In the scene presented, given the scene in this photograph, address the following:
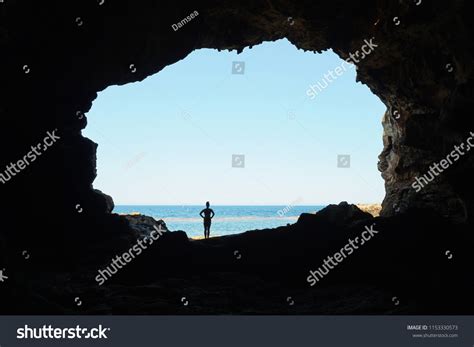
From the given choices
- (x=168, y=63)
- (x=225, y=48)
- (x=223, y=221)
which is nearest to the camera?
(x=168, y=63)

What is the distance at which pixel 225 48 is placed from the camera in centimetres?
1881

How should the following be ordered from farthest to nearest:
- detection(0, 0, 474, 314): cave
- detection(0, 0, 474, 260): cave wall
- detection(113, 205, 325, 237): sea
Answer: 1. detection(113, 205, 325, 237): sea
2. detection(0, 0, 474, 260): cave wall
3. detection(0, 0, 474, 314): cave

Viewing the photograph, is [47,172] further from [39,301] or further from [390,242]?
[390,242]

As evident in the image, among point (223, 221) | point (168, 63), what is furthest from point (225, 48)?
point (223, 221)

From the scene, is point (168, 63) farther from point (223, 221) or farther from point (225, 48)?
point (223, 221)

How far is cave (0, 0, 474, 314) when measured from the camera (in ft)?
39.2

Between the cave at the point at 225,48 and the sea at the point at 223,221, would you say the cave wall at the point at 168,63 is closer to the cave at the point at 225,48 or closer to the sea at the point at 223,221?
the cave at the point at 225,48

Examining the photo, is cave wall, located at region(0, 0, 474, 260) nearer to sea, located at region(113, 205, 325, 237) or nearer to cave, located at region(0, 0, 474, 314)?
cave, located at region(0, 0, 474, 314)

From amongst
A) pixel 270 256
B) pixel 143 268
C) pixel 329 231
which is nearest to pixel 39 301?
pixel 143 268

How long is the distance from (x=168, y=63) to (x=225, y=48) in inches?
108

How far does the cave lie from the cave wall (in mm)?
54

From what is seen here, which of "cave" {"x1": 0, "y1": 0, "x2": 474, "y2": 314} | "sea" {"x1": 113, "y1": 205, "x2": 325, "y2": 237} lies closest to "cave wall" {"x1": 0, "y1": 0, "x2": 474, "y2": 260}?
"cave" {"x1": 0, "y1": 0, "x2": 474, "y2": 314}

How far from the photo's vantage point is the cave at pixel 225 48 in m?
12.0

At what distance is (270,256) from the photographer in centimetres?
1448
